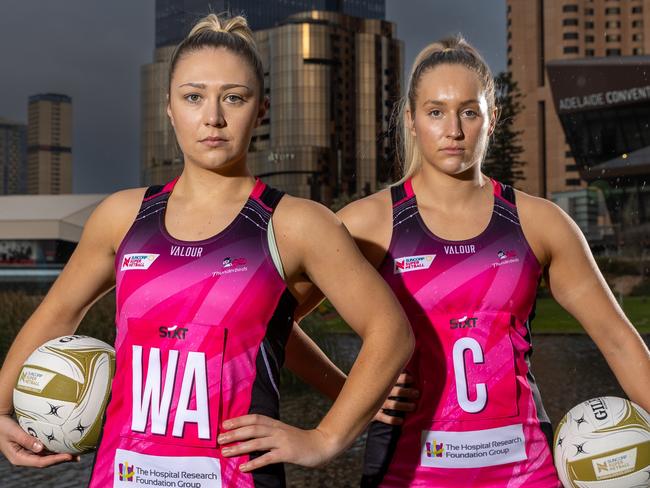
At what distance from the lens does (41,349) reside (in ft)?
9.78

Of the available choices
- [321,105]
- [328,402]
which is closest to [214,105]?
[328,402]

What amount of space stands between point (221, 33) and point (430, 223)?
1067mm

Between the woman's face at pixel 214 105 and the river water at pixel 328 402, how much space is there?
234 inches

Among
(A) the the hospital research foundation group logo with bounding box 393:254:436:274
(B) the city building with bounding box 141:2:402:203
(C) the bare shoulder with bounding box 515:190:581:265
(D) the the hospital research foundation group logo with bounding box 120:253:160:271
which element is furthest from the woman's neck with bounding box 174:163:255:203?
(B) the city building with bounding box 141:2:402:203

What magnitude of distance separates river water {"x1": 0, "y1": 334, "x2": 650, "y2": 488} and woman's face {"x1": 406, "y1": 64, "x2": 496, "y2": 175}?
5.42 meters

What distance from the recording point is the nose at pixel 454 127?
3.37 metres

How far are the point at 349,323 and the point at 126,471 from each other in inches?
29.8

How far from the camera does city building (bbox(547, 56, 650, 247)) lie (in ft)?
218

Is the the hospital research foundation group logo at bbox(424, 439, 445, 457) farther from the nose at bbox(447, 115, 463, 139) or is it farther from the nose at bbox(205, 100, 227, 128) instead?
the nose at bbox(205, 100, 227, 128)

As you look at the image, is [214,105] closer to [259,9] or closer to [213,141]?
[213,141]

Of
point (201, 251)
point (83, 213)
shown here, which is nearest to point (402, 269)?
point (201, 251)

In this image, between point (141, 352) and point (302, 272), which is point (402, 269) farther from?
point (141, 352)

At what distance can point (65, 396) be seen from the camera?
9.48 feet

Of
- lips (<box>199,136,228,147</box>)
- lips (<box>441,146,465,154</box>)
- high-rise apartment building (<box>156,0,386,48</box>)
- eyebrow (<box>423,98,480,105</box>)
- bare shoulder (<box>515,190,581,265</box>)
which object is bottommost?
bare shoulder (<box>515,190,581,265</box>)
